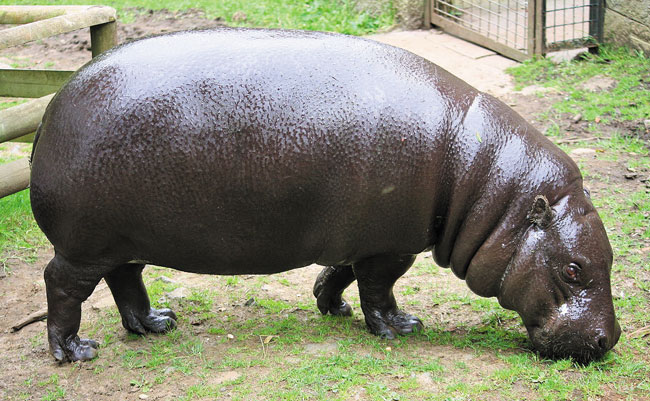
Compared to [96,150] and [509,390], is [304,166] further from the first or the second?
[509,390]

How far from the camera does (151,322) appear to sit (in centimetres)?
460

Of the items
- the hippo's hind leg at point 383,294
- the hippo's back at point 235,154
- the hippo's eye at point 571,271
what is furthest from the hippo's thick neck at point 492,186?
the hippo's hind leg at point 383,294

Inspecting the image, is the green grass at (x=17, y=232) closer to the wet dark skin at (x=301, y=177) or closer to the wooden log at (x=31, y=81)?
the wooden log at (x=31, y=81)

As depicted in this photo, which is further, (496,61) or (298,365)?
(496,61)

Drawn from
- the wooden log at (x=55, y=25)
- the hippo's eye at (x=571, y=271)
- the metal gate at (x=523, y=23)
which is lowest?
the hippo's eye at (x=571, y=271)

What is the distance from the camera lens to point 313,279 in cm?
548

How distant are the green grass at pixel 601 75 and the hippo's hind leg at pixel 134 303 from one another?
501 cm

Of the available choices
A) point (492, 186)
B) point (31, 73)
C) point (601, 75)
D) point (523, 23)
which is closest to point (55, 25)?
point (31, 73)

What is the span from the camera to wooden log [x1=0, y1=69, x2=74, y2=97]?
652 centimetres

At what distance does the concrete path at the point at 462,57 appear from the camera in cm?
906

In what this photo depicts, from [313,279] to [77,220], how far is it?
6.86 feet

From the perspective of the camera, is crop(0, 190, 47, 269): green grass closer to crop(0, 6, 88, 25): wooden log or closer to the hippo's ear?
crop(0, 6, 88, 25): wooden log

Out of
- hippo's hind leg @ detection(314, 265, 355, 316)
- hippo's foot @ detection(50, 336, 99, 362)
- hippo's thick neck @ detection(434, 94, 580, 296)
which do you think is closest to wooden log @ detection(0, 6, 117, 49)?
hippo's foot @ detection(50, 336, 99, 362)

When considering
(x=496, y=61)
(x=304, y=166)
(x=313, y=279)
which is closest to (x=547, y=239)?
(x=304, y=166)
